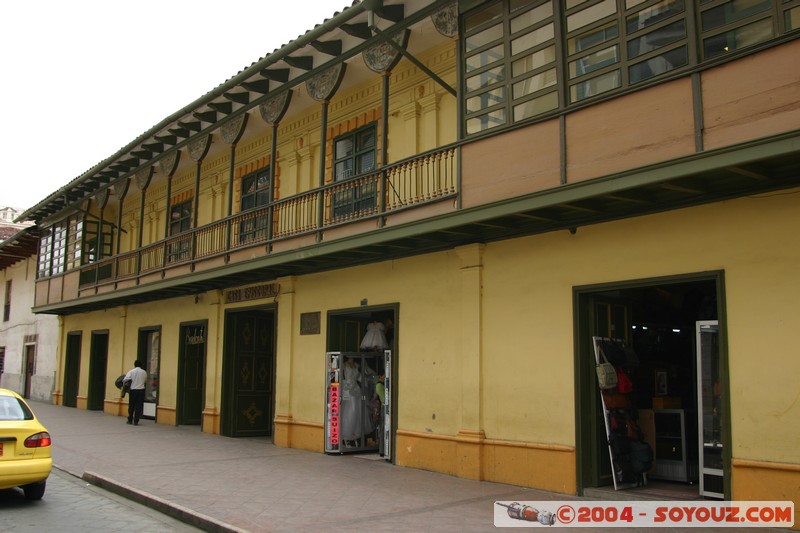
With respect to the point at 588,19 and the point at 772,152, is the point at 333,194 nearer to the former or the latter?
the point at 588,19

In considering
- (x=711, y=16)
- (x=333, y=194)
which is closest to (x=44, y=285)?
(x=333, y=194)

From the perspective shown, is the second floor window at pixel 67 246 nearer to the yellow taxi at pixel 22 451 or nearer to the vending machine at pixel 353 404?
the vending machine at pixel 353 404

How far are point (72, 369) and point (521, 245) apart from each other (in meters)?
21.1

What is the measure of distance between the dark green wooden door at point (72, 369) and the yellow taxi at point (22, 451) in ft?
58.3

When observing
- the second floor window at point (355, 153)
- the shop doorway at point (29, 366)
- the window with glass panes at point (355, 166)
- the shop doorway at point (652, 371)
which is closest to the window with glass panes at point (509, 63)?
the shop doorway at point (652, 371)

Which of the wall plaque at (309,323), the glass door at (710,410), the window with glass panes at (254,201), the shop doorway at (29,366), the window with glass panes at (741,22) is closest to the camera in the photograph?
the window with glass panes at (741,22)

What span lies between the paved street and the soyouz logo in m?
3.65

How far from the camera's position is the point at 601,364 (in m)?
9.23

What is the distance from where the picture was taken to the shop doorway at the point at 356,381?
13.2 m

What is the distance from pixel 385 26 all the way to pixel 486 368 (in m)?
5.78

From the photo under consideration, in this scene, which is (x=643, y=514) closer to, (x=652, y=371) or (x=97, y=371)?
(x=652, y=371)

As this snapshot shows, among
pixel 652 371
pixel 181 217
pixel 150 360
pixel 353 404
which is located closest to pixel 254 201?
pixel 181 217

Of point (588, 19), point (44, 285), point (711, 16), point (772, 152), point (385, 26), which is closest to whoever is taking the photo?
point (772, 152)

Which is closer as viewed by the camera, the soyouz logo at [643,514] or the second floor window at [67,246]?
the soyouz logo at [643,514]
